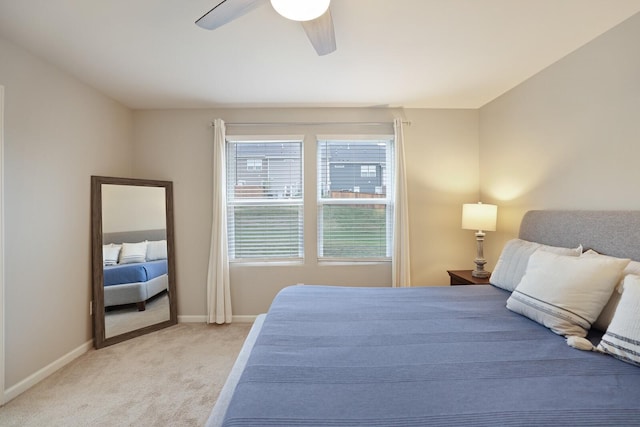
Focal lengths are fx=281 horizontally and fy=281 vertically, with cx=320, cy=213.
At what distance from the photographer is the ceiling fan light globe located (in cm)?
126

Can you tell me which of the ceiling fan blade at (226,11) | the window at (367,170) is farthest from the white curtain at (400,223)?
the ceiling fan blade at (226,11)

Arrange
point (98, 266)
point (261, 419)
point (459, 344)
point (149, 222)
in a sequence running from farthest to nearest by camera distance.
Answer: point (149, 222), point (98, 266), point (459, 344), point (261, 419)

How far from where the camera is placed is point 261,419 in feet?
2.89

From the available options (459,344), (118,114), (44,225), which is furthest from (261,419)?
(118,114)

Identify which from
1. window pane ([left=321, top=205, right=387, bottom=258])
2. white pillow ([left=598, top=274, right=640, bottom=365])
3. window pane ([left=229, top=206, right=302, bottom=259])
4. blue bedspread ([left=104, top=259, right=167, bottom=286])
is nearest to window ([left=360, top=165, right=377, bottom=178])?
window pane ([left=321, top=205, right=387, bottom=258])

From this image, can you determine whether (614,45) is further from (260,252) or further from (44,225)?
(44,225)

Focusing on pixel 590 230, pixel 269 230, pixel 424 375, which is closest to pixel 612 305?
pixel 590 230

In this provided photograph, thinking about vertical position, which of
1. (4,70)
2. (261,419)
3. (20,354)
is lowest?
(20,354)

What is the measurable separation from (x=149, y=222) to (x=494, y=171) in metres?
3.67

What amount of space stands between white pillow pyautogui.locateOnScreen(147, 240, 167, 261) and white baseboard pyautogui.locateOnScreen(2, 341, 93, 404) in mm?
894

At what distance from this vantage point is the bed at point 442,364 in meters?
0.90

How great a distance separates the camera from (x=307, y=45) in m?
1.99

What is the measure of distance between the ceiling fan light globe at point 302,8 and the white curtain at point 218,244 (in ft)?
6.50

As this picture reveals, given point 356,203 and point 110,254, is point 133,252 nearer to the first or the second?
point 110,254
